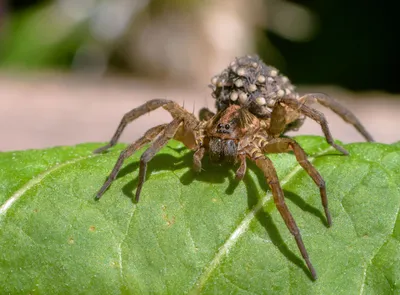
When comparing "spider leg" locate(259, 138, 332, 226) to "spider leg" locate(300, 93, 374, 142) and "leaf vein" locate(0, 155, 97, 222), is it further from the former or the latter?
"leaf vein" locate(0, 155, 97, 222)

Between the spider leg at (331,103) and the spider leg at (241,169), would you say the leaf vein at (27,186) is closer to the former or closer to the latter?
the spider leg at (241,169)

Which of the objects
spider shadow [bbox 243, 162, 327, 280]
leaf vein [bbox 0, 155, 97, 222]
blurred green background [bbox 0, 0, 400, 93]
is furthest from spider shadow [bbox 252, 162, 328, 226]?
blurred green background [bbox 0, 0, 400, 93]

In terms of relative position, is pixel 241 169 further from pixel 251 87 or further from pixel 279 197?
pixel 251 87

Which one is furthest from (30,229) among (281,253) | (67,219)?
(281,253)

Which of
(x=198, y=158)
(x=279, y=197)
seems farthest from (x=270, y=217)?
(x=198, y=158)

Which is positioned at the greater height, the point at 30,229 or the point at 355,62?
the point at 30,229

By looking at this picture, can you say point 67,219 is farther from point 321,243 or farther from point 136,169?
point 321,243
